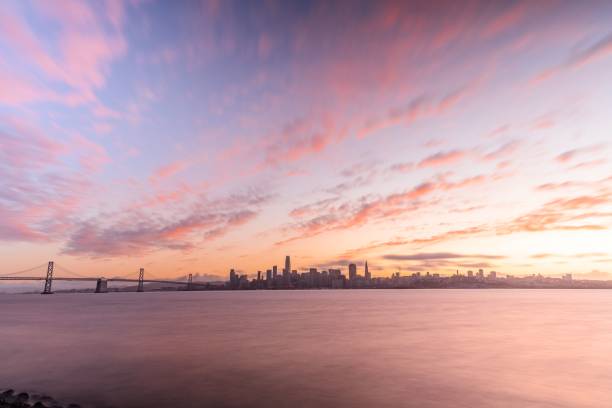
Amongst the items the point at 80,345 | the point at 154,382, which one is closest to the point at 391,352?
the point at 154,382

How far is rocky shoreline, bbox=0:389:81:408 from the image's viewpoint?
13367 millimetres

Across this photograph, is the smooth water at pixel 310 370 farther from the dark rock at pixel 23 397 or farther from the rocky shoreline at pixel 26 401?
the dark rock at pixel 23 397

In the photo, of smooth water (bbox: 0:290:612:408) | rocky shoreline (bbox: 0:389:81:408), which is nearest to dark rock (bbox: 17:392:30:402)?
rocky shoreline (bbox: 0:389:81:408)

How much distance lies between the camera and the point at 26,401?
1490cm

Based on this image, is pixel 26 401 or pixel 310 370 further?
pixel 310 370

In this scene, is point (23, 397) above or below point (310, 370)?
above

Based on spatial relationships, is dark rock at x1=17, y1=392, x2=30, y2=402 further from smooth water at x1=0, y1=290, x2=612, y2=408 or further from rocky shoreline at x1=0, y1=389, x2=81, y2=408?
smooth water at x1=0, y1=290, x2=612, y2=408

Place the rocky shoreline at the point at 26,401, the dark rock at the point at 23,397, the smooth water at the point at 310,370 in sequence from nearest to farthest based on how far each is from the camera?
the rocky shoreline at the point at 26,401 < the dark rock at the point at 23,397 < the smooth water at the point at 310,370

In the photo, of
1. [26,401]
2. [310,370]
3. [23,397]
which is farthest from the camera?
[310,370]

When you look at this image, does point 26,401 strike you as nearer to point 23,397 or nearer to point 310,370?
point 23,397

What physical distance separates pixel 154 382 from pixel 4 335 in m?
31.4

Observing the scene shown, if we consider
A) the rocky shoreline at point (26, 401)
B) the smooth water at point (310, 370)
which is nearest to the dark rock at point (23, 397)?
the rocky shoreline at point (26, 401)

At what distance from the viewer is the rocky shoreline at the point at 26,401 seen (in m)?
13.4

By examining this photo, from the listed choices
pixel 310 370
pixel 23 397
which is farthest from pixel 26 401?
pixel 310 370
